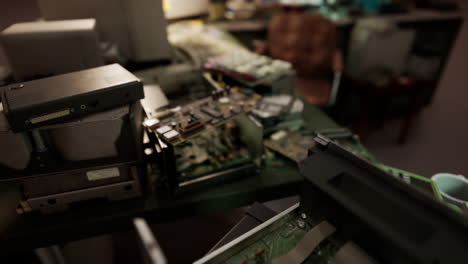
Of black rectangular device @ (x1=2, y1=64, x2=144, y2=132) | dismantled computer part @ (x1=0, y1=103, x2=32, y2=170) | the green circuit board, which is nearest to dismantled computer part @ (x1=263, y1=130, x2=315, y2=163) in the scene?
the green circuit board

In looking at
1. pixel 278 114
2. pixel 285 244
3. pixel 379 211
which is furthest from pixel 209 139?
pixel 379 211

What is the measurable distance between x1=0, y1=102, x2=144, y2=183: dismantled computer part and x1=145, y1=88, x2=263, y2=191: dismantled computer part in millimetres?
107

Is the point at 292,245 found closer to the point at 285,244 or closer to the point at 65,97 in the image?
the point at 285,244

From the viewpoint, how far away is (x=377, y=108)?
3.41m

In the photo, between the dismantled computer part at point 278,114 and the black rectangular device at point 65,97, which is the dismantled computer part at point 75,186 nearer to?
the black rectangular device at point 65,97

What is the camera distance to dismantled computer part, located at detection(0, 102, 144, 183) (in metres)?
1.04

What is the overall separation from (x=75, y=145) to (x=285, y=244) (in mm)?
759

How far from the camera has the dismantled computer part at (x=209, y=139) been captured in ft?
3.82

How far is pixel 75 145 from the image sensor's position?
1.09 m

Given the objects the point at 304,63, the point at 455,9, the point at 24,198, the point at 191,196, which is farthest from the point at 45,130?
the point at 455,9

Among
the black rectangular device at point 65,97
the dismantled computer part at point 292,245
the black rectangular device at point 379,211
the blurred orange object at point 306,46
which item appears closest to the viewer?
the black rectangular device at point 379,211

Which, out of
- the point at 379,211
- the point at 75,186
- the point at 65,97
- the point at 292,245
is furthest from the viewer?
the point at 75,186

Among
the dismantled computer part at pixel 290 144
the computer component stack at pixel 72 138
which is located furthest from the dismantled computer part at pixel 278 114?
the computer component stack at pixel 72 138

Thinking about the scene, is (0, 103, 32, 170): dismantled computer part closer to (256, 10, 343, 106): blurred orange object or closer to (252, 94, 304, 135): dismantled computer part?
(252, 94, 304, 135): dismantled computer part
